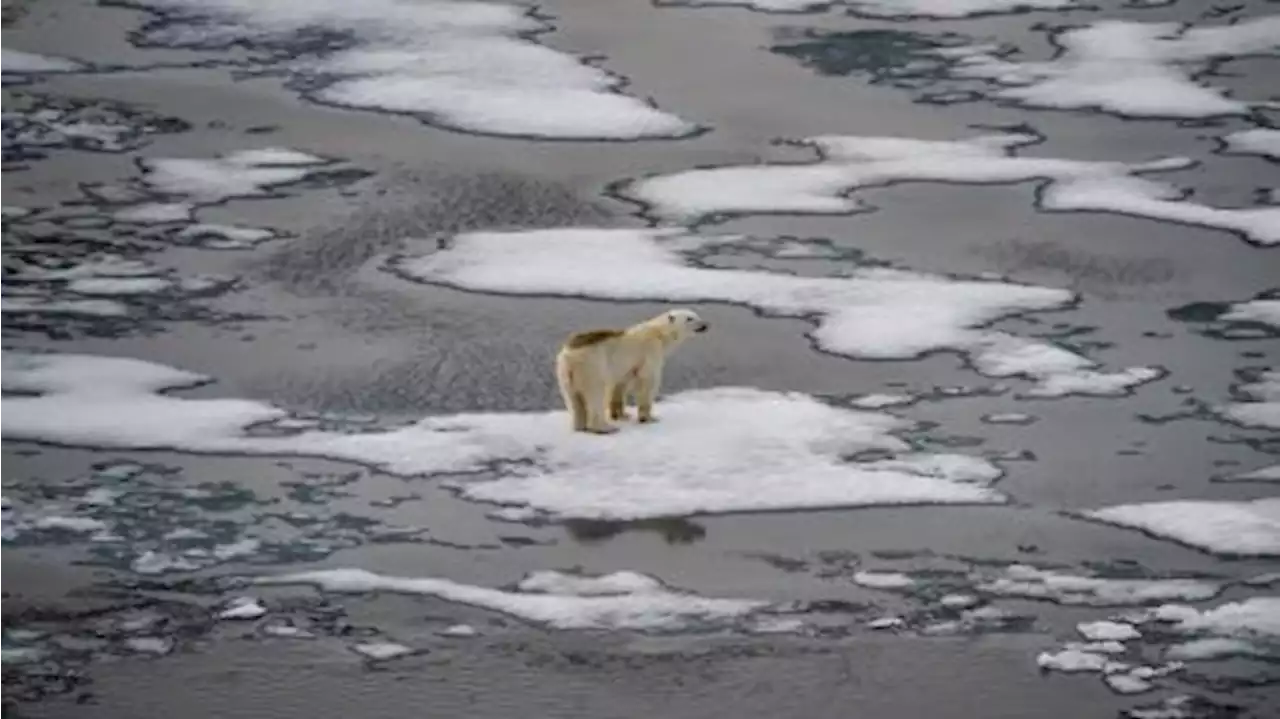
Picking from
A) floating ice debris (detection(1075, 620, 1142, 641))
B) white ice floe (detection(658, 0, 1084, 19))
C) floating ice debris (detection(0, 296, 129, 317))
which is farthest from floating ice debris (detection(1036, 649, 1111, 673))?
white ice floe (detection(658, 0, 1084, 19))

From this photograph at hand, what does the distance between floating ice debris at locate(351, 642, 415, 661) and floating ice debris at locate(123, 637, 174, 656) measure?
410 millimetres

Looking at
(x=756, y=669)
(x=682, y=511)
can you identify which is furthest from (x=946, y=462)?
(x=756, y=669)

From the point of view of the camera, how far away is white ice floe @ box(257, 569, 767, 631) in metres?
6.53

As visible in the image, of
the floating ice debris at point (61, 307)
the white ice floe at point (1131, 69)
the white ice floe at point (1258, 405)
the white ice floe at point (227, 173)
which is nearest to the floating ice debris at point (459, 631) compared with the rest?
the white ice floe at point (1258, 405)

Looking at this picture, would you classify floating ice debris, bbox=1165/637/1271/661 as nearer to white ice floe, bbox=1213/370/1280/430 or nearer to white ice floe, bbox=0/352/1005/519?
white ice floe, bbox=0/352/1005/519

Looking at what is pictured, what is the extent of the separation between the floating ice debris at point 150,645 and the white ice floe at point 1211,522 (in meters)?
2.29

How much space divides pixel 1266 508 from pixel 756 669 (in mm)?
1613

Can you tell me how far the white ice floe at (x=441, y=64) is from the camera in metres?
12.1

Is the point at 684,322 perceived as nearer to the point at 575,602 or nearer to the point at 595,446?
the point at 595,446

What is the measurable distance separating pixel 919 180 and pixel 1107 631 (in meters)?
4.75

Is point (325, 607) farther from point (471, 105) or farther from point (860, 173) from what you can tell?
point (471, 105)

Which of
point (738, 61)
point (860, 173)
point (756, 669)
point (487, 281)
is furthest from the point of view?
point (738, 61)

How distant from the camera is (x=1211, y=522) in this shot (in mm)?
7102

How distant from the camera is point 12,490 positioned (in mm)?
7426
